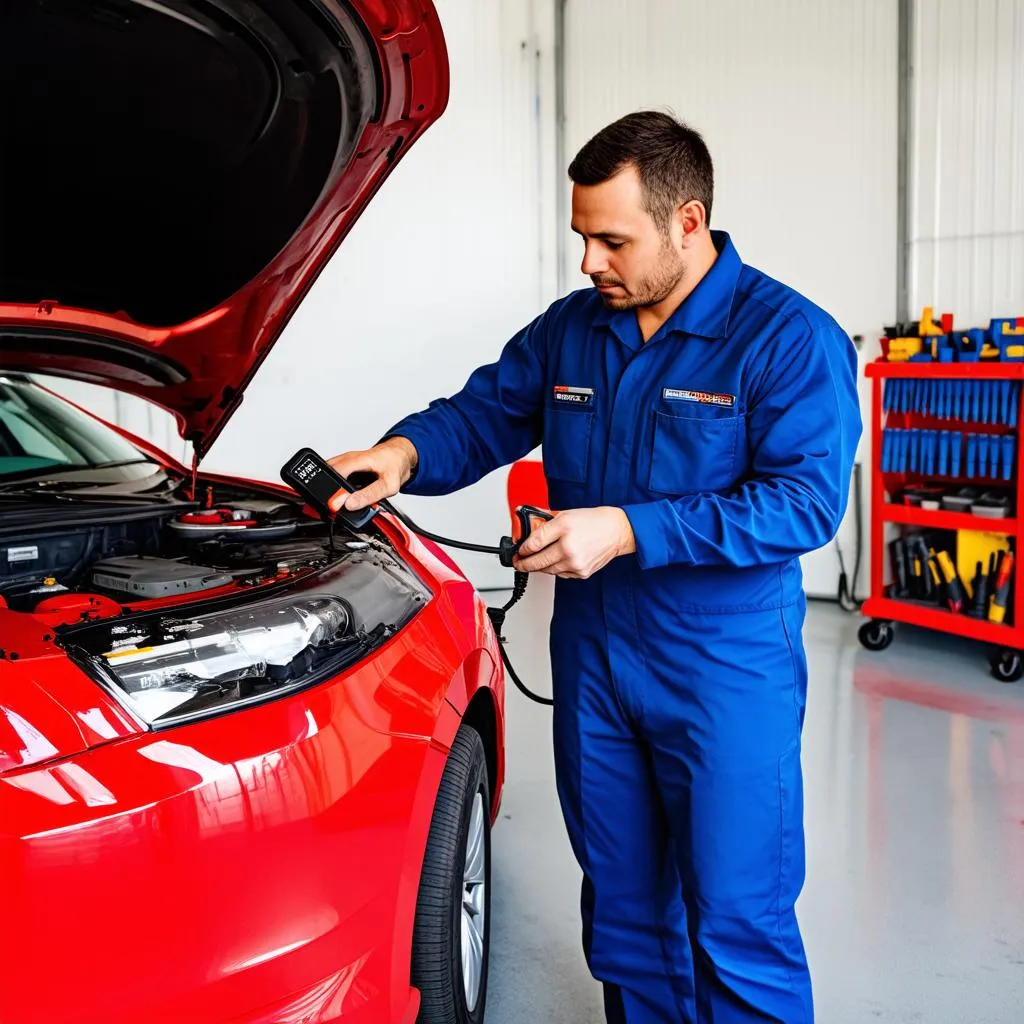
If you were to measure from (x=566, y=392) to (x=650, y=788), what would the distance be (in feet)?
2.21

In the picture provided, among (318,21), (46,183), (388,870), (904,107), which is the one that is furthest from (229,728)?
(904,107)

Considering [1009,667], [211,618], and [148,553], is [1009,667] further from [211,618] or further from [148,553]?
[211,618]

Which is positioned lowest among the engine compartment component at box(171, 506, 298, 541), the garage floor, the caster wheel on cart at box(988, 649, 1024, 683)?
the garage floor

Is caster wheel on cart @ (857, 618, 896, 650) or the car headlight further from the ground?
the car headlight

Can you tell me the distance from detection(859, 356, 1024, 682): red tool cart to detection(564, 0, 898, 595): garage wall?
0.72m

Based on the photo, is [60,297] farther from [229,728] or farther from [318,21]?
[229,728]

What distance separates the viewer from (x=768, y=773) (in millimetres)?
1546

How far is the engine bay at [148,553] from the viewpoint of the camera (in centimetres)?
148

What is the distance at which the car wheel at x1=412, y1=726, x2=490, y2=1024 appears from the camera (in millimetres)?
1466

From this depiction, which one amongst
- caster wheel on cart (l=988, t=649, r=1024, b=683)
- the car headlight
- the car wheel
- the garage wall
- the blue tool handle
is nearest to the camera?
the car headlight

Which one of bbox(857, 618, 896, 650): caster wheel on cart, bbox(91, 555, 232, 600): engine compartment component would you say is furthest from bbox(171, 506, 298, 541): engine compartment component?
bbox(857, 618, 896, 650): caster wheel on cart

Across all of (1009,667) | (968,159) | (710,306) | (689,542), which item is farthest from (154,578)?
(968,159)

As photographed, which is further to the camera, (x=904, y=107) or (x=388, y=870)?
(x=904, y=107)

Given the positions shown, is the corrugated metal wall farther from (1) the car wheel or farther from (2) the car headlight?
(2) the car headlight
